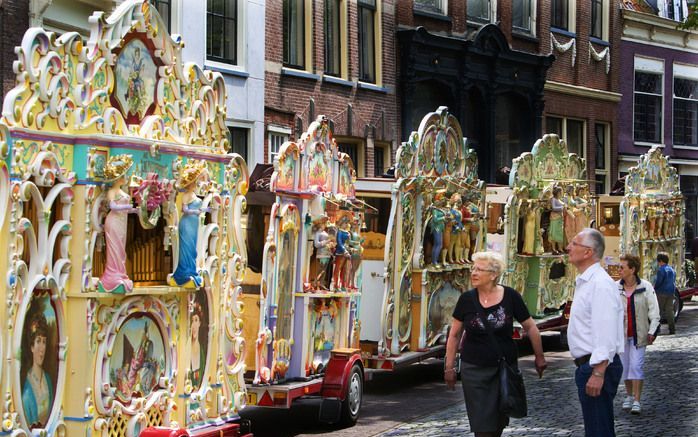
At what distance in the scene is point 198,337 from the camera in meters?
9.93

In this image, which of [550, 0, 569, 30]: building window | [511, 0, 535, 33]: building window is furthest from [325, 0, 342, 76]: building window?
[550, 0, 569, 30]: building window

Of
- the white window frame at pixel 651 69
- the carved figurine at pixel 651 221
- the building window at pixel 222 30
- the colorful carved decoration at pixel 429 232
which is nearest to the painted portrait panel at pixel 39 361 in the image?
the colorful carved decoration at pixel 429 232

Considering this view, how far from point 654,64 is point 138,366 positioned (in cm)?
2798

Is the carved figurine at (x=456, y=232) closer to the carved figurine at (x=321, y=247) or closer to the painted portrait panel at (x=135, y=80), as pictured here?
the carved figurine at (x=321, y=247)

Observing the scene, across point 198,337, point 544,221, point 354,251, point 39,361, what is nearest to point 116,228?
point 39,361

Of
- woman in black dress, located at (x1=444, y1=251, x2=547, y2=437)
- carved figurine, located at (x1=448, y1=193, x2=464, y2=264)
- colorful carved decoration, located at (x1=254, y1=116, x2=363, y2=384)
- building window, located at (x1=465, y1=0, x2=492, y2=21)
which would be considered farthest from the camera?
building window, located at (x1=465, y1=0, x2=492, y2=21)

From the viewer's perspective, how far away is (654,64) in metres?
34.8

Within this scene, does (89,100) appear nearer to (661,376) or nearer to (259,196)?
(259,196)

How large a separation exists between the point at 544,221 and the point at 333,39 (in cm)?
553

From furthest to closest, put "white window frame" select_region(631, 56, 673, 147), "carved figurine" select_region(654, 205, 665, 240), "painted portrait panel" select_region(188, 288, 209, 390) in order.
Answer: "white window frame" select_region(631, 56, 673, 147) < "carved figurine" select_region(654, 205, 665, 240) < "painted portrait panel" select_region(188, 288, 209, 390)

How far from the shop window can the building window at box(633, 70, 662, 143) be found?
1252cm

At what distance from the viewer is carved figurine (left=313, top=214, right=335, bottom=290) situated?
12.3 metres

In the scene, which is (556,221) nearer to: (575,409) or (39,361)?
(575,409)

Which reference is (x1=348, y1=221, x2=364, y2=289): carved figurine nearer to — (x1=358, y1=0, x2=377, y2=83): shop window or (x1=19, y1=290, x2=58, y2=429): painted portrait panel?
(x1=19, y1=290, x2=58, y2=429): painted portrait panel
